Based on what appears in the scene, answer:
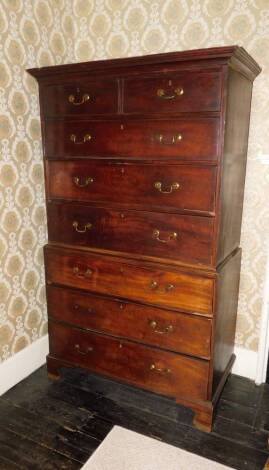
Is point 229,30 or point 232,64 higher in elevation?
point 229,30

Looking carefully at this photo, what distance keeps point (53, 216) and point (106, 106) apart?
0.69m

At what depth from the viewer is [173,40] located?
212 cm

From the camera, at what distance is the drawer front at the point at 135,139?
5.32ft

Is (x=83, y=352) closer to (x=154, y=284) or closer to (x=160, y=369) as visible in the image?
(x=160, y=369)

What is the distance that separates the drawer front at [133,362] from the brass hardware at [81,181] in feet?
2.83

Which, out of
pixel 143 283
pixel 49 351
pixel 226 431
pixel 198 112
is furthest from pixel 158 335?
pixel 198 112

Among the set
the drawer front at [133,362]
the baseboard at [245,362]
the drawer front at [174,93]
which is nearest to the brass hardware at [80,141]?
the drawer front at [174,93]

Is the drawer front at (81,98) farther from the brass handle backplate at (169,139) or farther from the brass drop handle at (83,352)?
the brass drop handle at (83,352)

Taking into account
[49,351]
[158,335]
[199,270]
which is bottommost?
[49,351]

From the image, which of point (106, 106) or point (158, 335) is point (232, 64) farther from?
point (158, 335)

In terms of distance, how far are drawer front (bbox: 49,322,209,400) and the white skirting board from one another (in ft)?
0.55

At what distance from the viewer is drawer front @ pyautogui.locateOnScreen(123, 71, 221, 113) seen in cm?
156

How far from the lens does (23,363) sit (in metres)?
2.29

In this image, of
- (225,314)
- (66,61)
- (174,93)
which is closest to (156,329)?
(225,314)
